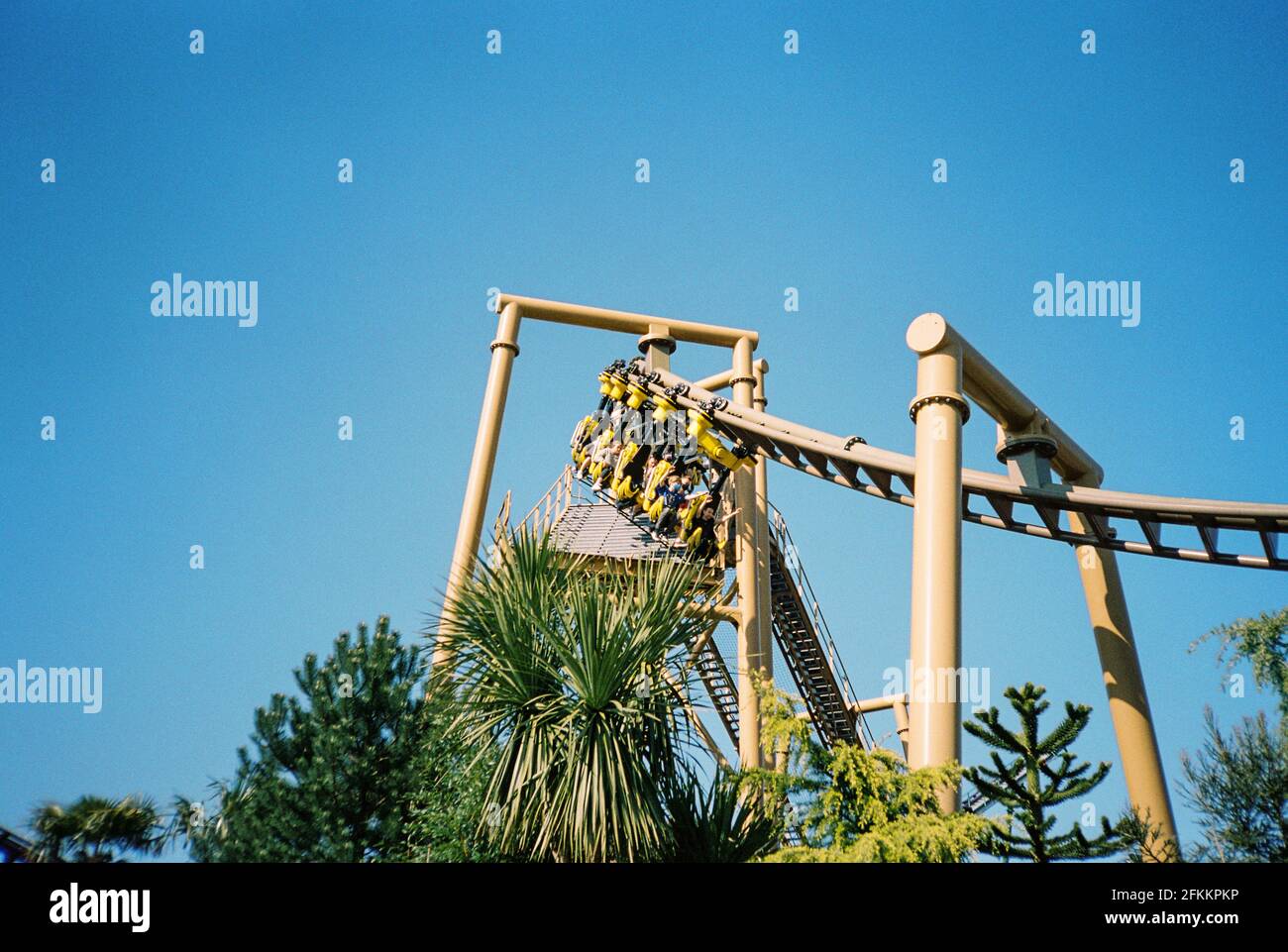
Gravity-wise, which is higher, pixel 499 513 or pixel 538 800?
pixel 499 513

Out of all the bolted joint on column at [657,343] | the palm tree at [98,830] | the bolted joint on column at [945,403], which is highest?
the bolted joint on column at [657,343]

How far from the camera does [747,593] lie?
1608 cm

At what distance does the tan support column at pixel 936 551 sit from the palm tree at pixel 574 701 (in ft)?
7.41

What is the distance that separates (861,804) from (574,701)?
2919 millimetres

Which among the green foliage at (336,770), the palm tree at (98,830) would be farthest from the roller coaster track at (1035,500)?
the palm tree at (98,830)

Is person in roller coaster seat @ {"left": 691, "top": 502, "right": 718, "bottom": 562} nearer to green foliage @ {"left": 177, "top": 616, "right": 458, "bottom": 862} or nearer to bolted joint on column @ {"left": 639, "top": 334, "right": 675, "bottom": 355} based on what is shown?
bolted joint on column @ {"left": 639, "top": 334, "right": 675, "bottom": 355}

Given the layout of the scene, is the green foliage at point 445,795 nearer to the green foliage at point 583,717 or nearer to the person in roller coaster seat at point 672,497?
the green foliage at point 583,717

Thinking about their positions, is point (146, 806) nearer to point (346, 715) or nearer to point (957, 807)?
point (346, 715)

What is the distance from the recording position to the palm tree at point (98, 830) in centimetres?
1576
